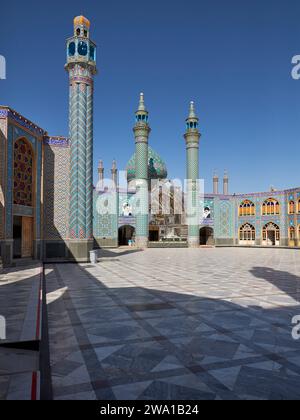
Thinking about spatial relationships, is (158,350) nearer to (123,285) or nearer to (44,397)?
(44,397)

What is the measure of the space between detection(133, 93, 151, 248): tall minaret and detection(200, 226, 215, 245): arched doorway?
782 centimetres

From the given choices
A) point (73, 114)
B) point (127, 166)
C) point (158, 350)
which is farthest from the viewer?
point (127, 166)

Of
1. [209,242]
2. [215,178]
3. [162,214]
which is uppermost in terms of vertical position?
[215,178]

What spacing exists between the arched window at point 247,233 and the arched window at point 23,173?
23.0 m

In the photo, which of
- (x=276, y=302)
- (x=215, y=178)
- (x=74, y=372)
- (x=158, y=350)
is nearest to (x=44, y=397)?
(x=74, y=372)

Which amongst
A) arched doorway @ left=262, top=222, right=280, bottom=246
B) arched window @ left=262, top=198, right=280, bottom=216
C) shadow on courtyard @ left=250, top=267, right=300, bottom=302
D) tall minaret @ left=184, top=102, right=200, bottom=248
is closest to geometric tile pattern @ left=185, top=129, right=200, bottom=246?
tall minaret @ left=184, top=102, right=200, bottom=248

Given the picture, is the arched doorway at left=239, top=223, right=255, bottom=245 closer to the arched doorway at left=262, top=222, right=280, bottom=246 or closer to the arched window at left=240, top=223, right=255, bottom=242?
the arched window at left=240, top=223, right=255, bottom=242

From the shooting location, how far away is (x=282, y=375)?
306 cm

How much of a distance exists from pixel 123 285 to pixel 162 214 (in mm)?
23818

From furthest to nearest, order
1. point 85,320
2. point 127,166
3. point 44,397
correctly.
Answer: point 127,166 → point 85,320 → point 44,397

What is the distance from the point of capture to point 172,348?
12.4 ft

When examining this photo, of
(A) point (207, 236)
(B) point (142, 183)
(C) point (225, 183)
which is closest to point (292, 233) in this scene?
(A) point (207, 236)

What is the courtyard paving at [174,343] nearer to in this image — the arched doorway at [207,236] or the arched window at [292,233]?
the arched window at [292,233]

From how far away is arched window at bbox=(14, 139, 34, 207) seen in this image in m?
13.1
